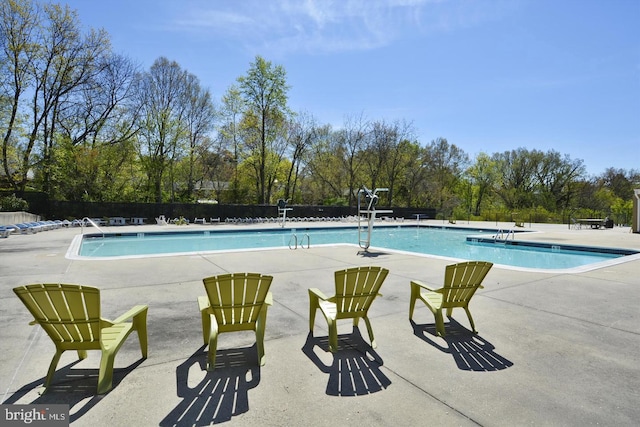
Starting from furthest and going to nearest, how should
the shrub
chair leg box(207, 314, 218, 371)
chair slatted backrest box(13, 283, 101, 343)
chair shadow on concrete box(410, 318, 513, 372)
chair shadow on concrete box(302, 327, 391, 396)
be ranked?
the shrub, chair shadow on concrete box(410, 318, 513, 372), chair leg box(207, 314, 218, 371), chair shadow on concrete box(302, 327, 391, 396), chair slatted backrest box(13, 283, 101, 343)

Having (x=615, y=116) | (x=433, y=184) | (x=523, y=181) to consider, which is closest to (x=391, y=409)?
(x=615, y=116)

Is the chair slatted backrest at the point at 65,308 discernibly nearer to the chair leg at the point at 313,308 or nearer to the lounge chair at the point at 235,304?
the lounge chair at the point at 235,304

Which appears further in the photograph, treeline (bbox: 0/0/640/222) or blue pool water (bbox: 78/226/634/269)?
treeline (bbox: 0/0/640/222)

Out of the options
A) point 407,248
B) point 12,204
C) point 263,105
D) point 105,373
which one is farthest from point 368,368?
point 263,105

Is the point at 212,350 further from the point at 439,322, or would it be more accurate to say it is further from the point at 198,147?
the point at 198,147

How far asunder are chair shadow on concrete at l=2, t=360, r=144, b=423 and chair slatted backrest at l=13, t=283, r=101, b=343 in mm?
356

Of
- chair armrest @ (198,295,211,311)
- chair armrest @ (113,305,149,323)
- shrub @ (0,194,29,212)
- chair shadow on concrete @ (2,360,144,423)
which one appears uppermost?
shrub @ (0,194,29,212)

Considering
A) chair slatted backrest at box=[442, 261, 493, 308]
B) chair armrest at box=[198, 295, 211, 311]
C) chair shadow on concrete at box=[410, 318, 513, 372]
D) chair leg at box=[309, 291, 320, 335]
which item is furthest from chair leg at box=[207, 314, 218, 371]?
chair slatted backrest at box=[442, 261, 493, 308]

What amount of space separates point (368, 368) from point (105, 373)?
2115mm

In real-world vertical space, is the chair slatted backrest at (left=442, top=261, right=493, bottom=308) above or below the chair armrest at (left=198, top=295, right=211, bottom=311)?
above

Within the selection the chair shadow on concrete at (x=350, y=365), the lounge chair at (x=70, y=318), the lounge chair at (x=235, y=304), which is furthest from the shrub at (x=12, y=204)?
the chair shadow on concrete at (x=350, y=365)

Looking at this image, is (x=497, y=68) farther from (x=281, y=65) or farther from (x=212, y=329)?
(x=281, y=65)

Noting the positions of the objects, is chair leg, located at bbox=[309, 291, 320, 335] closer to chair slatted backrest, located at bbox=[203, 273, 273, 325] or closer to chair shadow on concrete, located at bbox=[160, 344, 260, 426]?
chair shadow on concrete, located at bbox=[160, 344, 260, 426]

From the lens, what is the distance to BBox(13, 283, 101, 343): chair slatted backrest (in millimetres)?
2676
